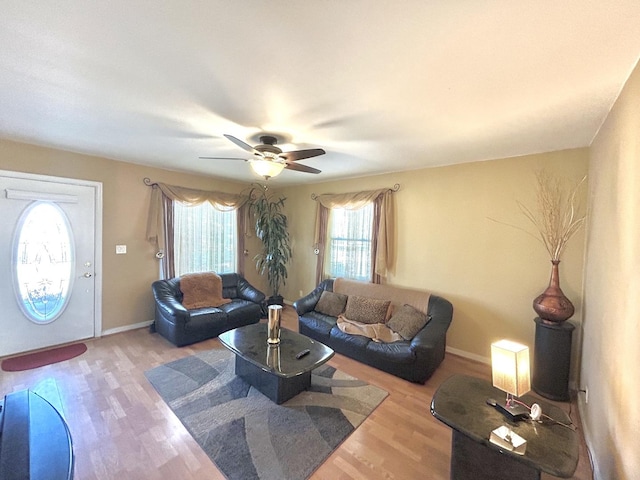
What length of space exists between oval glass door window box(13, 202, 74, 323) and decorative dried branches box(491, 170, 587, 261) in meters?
5.80

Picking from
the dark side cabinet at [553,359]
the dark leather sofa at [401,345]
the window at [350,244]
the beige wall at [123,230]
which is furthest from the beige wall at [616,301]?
the beige wall at [123,230]

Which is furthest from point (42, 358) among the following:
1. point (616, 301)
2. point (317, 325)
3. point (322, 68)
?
point (616, 301)

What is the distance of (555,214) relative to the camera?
9.14ft

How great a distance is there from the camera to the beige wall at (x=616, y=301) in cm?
128

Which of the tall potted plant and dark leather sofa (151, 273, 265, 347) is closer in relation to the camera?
dark leather sofa (151, 273, 265, 347)

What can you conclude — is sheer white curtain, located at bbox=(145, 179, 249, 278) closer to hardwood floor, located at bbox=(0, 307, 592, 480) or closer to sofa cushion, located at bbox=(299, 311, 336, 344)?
hardwood floor, located at bbox=(0, 307, 592, 480)

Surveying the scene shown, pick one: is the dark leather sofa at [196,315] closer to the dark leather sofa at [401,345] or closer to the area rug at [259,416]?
the area rug at [259,416]

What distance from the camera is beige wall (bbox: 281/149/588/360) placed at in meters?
2.89

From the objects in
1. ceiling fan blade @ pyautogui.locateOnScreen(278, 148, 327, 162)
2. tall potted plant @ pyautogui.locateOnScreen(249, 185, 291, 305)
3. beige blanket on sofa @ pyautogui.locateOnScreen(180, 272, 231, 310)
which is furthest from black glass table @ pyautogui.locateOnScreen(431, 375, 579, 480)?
tall potted plant @ pyautogui.locateOnScreen(249, 185, 291, 305)

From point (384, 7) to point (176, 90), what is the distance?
4.73 feet

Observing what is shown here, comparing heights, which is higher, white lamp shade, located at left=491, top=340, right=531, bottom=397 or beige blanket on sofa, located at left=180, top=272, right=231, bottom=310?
white lamp shade, located at left=491, top=340, right=531, bottom=397

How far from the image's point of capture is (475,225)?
3.31m

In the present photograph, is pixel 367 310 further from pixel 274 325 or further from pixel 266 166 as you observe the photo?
pixel 266 166

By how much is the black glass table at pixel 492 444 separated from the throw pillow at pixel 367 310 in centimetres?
187
